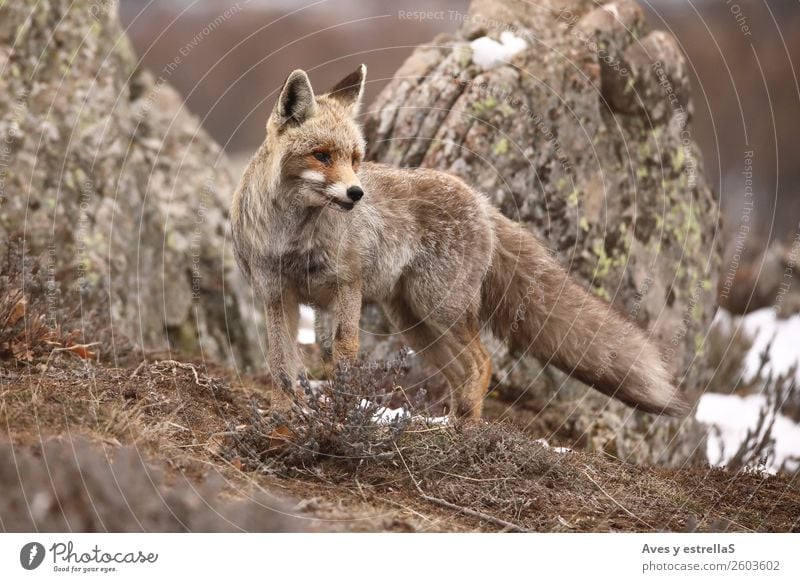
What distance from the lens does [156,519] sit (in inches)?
132

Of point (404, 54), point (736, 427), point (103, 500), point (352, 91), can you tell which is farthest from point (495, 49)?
point (103, 500)

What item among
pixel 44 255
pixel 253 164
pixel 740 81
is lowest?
pixel 44 255

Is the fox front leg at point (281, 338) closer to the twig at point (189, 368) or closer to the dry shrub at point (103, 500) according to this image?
the twig at point (189, 368)

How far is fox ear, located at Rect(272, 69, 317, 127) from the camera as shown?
4273mm

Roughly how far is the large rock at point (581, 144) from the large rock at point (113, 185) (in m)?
2.64

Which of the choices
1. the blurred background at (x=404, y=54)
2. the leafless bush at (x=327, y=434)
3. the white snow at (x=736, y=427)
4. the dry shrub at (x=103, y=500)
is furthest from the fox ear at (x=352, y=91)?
the white snow at (x=736, y=427)

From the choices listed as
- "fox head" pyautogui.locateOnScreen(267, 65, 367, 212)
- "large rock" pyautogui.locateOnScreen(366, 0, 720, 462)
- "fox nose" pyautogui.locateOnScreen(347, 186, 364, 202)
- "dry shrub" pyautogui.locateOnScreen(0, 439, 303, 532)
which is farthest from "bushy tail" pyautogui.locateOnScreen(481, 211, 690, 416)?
"dry shrub" pyautogui.locateOnScreen(0, 439, 303, 532)

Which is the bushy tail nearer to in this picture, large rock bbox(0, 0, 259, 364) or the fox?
the fox

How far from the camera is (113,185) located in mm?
8102

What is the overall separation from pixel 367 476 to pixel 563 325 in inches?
90.3

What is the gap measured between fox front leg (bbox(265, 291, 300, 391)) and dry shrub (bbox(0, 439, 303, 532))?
1.46 metres

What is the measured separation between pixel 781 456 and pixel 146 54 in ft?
25.3
